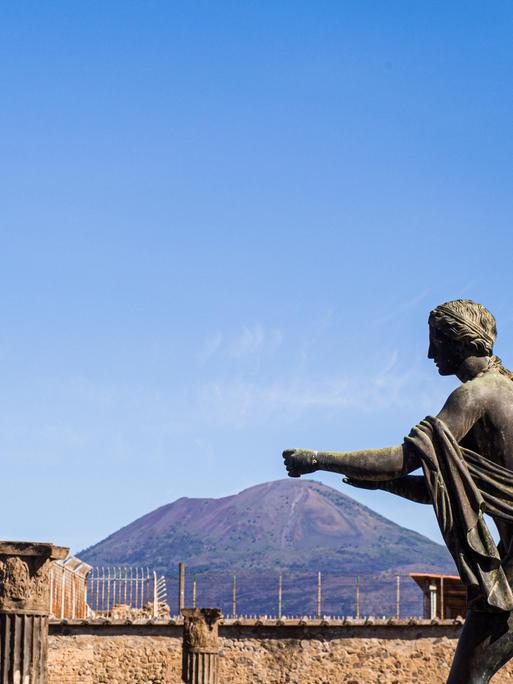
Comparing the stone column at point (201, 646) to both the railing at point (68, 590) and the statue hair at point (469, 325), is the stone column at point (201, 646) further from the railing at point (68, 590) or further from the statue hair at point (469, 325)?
the statue hair at point (469, 325)

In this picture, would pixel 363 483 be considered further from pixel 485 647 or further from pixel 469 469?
pixel 485 647

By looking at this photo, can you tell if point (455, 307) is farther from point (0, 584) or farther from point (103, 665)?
point (103, 665)

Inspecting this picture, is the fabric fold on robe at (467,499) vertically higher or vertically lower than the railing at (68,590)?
lower

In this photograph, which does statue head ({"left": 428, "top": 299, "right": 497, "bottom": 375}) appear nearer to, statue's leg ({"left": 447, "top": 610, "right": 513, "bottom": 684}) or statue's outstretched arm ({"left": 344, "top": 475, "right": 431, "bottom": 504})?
statue's outstretched arm ({"left": 344, "top": 475, "right": 431, "bottom": 504})

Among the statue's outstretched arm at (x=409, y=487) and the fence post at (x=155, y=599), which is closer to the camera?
the statue's outstretched arm at (x=409, y=487)

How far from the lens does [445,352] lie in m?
4.82

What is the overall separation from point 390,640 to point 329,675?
56.5 inches

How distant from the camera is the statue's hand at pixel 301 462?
182 inches

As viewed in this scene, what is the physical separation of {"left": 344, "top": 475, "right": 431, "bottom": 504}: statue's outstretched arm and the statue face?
0.40 m

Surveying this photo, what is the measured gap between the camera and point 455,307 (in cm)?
479

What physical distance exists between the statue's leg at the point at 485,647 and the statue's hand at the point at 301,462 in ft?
2.33

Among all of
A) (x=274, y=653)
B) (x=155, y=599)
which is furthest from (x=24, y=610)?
(x=155, y=599)

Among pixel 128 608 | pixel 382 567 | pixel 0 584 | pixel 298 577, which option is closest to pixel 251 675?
pixel 128 608

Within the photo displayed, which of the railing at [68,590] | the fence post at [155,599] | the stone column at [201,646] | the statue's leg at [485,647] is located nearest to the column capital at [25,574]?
the statue's leg at [485,647]
